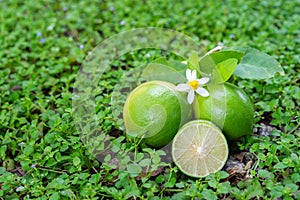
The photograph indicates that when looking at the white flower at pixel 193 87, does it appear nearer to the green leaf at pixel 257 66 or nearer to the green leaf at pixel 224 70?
the green leaf at pixel 224 70

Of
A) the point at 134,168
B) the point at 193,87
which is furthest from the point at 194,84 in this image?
the point at 134,168

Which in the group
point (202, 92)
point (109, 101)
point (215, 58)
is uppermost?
point (215, 58)

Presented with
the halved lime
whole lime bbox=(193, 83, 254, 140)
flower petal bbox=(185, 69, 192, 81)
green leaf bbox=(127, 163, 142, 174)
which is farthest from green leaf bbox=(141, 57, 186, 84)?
green leaf bbox=(127, 163, 142, 174)

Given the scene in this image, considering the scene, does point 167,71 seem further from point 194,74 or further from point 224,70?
point 224,70

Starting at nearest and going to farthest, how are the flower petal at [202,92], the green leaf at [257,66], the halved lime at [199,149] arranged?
the halved lime at [199,149]
the flower petal at [202,92]
the green leaf at [257,66]

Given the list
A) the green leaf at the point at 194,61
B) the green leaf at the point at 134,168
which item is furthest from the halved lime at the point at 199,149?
the green leaf at the point at 194,61

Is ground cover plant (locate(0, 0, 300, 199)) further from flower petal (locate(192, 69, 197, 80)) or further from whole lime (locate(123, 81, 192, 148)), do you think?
flower petal (locate(192, 69, 197, 80))
